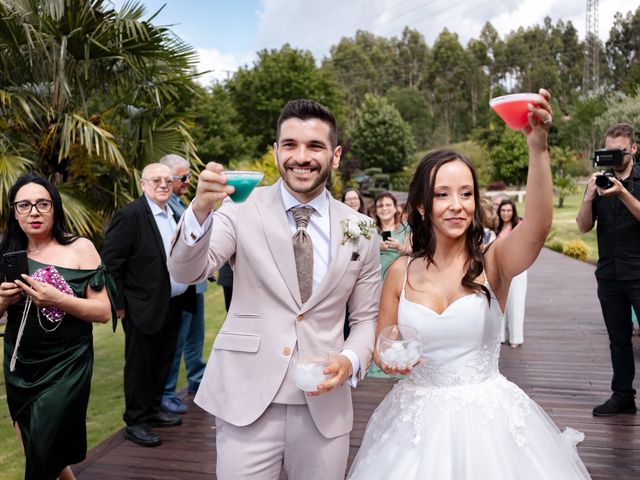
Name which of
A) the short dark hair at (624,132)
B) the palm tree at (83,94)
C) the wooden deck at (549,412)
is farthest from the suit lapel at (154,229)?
the short dark hair at (624,132)

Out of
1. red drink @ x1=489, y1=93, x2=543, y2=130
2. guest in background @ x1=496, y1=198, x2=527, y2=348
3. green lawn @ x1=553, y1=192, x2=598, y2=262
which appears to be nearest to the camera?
red drink @ x1=489, y1=93, x2=543, y2=130

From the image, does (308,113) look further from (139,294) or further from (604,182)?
(604,182)

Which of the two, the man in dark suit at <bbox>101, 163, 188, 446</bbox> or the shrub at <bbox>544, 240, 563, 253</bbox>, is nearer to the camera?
the man in dark suit at <bbox>101, 163, 188, 446</bbox>

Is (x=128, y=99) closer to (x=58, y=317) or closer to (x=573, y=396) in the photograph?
(x=58, y=317)

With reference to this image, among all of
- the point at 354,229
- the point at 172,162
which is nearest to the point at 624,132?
the point at 354,229

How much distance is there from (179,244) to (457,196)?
1008 millimetres

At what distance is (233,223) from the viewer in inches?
87.8

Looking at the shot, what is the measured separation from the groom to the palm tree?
4.86m

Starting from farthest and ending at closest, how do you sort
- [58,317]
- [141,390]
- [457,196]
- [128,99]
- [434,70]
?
1. [434,70]
2. [128,99]
3. [141,390]
4. [58,317]
5. [457,196]

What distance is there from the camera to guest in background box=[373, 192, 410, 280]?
20.0 feet

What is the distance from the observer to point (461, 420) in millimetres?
2092

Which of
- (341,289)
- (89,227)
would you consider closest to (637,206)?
(341,289)

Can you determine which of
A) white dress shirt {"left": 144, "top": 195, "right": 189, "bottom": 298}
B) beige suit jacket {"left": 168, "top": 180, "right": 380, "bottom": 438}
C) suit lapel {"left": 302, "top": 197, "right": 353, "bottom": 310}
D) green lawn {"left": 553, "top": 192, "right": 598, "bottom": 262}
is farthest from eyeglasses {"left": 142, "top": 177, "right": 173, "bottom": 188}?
green lawn {"left": 553, "top": 192, "right": 598, "bottom": 262}

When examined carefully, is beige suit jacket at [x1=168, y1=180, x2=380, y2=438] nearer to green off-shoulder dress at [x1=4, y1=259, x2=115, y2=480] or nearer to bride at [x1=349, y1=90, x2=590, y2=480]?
bride at [x1=349, y1=90, x2=590, y2=480]
